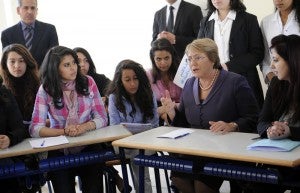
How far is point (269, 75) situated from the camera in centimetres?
358

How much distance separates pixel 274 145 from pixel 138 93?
143 centimetres

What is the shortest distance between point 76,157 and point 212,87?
3.40 ft

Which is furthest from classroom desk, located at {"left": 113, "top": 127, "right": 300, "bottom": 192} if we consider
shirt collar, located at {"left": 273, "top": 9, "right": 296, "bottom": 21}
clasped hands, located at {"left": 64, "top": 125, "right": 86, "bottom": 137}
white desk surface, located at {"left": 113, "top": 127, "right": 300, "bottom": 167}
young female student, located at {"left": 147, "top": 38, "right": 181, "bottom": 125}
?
shirt collar, located at {"left": 273, "top": 9, "right": 296, "bottom": 21}

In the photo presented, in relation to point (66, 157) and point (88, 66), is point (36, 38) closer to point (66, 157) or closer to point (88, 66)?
point (88, 66)

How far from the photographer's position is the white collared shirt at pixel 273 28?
11.1ft

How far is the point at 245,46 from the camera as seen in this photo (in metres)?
3.59

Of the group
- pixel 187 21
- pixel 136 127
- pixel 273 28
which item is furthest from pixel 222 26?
pixel 136 127

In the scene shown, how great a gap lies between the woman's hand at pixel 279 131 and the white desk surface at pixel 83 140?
38.4 inches

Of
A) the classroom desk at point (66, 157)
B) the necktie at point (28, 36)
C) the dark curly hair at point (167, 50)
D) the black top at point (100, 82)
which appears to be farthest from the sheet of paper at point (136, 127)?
the necktie at point (28, 36)

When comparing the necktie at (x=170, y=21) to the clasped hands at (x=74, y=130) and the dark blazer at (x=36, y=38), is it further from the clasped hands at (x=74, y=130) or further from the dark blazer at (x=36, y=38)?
the clasped hands at (x=74, y=130)

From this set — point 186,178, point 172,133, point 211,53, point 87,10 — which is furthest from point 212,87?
point 87,10

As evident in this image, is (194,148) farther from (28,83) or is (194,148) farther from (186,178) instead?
(28,83)

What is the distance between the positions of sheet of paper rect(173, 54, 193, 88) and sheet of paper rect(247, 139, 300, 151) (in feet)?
4.48

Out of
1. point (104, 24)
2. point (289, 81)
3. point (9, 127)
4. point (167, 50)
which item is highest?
point (104, 24)
